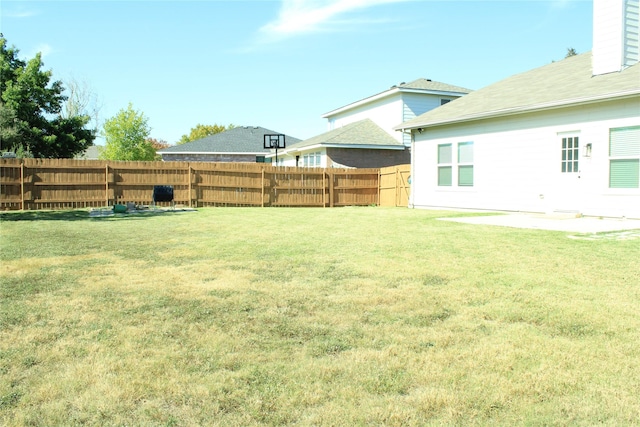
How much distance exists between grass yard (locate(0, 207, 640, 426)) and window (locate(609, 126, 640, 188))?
6.02 metres

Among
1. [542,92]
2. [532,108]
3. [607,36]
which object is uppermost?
[607,36]

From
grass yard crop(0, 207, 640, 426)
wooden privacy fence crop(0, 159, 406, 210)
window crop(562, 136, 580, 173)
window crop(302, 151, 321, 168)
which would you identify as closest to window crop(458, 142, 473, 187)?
window crop(562, 136, 580, 173)

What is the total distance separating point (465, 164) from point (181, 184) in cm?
1171

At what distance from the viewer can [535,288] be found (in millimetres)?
5258

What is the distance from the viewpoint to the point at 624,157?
12.6m

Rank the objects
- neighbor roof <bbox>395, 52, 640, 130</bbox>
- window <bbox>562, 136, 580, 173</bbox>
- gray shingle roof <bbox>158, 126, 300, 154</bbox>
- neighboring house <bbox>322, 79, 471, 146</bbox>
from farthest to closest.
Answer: gray shingle roof <bbox>158, 126, 300, 154</bbox>, neighboring house <bbox>322, 79, 471, 146</bbox>, window <bbox>562, 136, 580, 173</bbox>, neighbor roof <bbox>395, 52, 640, 130</bbox>

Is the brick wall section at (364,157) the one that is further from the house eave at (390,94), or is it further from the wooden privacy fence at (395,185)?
the wooden privacy fence at (395,185)

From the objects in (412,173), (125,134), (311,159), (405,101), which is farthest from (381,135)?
(125,134)

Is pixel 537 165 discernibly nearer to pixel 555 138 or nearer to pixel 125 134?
pixel 555 138

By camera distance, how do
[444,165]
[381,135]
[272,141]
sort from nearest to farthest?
[444,165] < [381,135] < [272,141]

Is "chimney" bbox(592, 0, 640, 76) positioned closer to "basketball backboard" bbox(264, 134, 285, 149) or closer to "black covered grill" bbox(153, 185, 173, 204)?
"black covered grill" bbox(153, 185, 173, 204)

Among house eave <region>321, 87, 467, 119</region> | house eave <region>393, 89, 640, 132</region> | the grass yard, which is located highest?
house eave <region>321, 87, 467, 119</region>

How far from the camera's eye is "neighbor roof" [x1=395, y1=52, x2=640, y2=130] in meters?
13.0

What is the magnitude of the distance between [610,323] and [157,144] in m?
77.8
